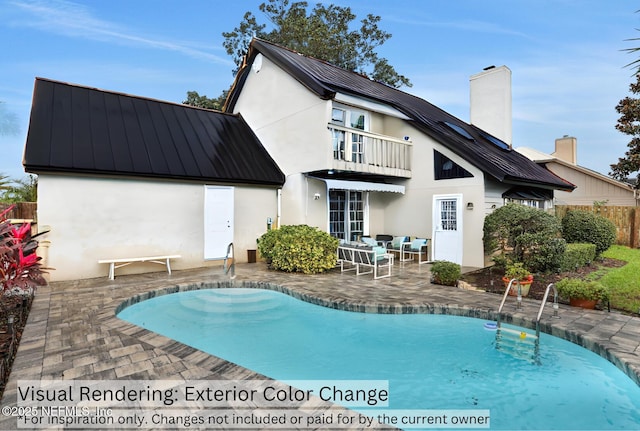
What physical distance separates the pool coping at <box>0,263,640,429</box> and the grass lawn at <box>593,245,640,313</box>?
1.21 meters


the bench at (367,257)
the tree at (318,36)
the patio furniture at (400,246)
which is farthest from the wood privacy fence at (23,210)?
the tree at (318,36)

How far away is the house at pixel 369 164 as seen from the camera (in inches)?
507

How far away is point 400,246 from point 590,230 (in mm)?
8553

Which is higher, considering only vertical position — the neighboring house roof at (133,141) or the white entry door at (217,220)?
the neighboring house roof at (133,141)

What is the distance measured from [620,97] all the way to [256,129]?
20912 millimetres

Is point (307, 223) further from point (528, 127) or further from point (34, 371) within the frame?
point (528, 127)

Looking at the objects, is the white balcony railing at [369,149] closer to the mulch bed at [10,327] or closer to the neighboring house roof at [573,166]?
the mulch bed at [10,327]

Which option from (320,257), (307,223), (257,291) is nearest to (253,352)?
(257,291)

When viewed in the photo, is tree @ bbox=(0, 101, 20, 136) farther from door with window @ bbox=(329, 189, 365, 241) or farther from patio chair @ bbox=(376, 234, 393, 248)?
patio chair @ bbox=(376, 234, 393, 248)

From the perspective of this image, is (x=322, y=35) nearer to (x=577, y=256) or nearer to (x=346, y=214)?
(x=346, y=214)

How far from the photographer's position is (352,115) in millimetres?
14961

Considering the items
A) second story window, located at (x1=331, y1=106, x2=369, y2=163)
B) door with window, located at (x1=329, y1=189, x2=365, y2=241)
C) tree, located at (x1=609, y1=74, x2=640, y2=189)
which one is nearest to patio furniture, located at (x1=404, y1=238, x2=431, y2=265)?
door with window, located at (x1=329, y1=189, x2=365, y2=241)

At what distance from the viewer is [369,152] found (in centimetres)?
1395

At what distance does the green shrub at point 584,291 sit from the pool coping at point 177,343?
356mm
